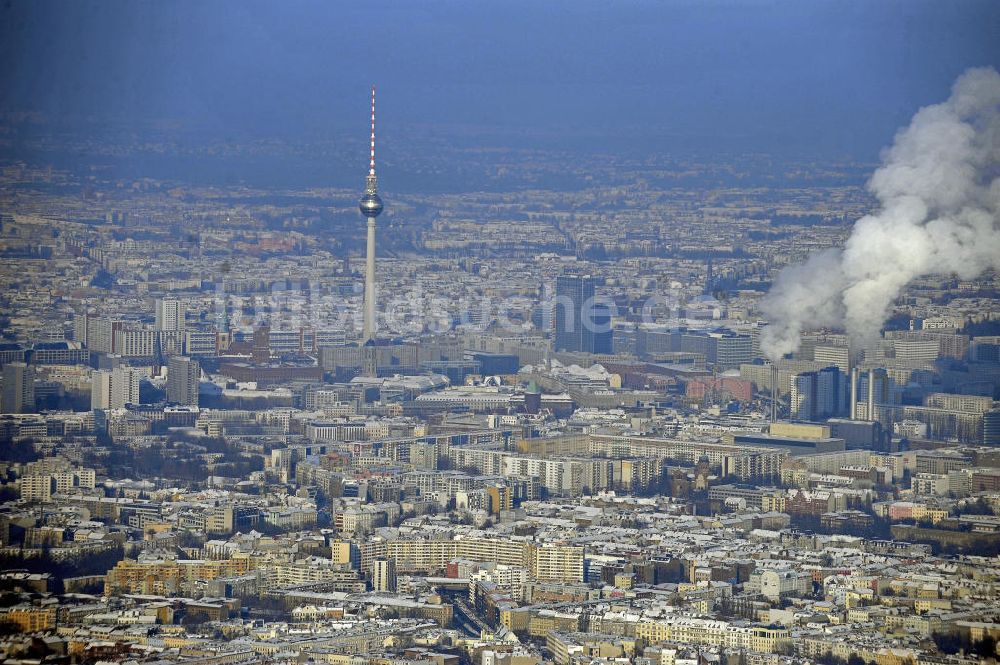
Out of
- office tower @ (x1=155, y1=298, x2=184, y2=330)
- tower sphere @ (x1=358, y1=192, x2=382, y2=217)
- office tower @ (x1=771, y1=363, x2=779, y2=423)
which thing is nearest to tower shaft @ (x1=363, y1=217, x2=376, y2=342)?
tower sphere @ (x1=358, y1=192, x2=382, y2=217)

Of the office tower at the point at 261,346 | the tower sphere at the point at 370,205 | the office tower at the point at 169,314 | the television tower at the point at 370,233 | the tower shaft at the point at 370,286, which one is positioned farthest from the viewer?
the tower sphere at the point at 370,205

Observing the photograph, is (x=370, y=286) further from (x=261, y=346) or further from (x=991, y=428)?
(x=991, y=428)

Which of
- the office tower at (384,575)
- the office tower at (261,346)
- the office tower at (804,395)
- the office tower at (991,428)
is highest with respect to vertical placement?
the office tower at (261,346)

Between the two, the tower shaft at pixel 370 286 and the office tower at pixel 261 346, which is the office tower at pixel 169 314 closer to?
the office tower at pixel 261 346

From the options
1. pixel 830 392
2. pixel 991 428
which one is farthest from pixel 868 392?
pixel 991 428

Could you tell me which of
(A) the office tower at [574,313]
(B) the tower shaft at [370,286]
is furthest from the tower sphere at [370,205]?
(A) the office tower at [574,313]

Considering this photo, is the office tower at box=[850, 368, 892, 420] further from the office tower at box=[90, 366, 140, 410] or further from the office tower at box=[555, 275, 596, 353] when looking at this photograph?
the office tower at box=[90, 366, 140, 410]
